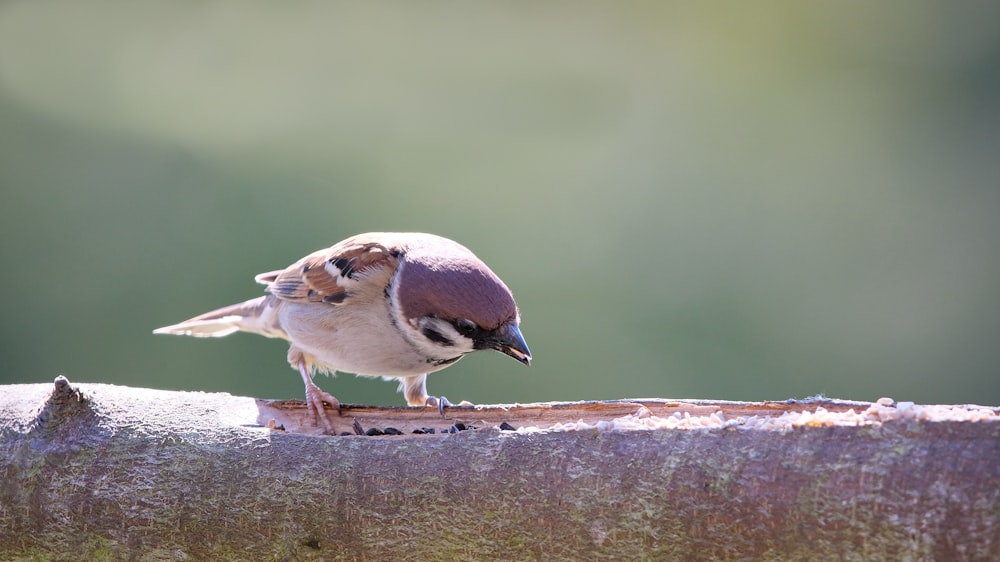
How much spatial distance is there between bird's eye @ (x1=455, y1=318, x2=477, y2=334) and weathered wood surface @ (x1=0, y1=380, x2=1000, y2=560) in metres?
0.95

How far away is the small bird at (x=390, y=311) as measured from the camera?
3.05 metres

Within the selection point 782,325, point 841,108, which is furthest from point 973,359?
point 841,108

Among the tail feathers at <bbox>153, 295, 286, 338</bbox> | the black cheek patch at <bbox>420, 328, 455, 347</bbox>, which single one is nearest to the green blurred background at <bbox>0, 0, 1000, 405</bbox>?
the tail feathers at <bbox>153, 295, 286, 338</bbox>

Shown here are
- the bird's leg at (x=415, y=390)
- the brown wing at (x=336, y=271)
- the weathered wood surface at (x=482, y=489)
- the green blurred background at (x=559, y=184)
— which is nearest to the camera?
the weathered wood surface at (x=482, y=489)

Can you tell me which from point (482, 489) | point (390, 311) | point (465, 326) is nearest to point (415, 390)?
point (390, 311)

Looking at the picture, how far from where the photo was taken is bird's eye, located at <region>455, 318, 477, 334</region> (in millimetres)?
3057

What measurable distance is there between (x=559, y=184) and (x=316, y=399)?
435 cm

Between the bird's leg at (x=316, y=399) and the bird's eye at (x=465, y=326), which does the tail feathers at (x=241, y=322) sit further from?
the bird's eye at (x=465, y=326)

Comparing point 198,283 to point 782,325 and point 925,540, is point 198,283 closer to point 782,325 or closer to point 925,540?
point 782,325

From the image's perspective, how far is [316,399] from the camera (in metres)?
2.88

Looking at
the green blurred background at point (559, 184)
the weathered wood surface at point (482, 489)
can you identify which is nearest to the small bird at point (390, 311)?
the weathered wood surface at point (482, 489)

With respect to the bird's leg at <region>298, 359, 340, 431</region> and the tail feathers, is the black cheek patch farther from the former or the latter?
the tail feathers

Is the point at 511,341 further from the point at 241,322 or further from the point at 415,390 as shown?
the point at 241,322

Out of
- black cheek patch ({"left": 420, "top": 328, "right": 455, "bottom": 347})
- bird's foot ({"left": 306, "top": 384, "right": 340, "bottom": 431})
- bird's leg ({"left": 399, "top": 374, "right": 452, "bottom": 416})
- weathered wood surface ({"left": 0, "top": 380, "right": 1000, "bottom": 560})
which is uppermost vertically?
black cheek patch ({"left": 420, "top": 328, "right": 455, "bottom": 347})
